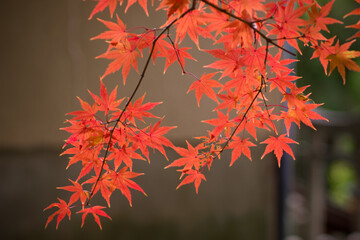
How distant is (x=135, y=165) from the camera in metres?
2.51

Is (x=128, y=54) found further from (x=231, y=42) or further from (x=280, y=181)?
(x=280, y=181)

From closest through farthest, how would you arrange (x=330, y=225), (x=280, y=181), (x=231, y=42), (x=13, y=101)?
(x=231, y=42) < (x=13, y=101) < (x=280, y=181) < (x=330, y=225)

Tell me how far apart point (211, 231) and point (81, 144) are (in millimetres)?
2031

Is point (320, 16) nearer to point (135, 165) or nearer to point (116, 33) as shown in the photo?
point (116, 33)

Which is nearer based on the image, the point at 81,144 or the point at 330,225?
the point at 81,144

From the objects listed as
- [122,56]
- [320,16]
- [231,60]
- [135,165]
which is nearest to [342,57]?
[320,16]

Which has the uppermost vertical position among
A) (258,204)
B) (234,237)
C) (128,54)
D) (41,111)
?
(41,111)

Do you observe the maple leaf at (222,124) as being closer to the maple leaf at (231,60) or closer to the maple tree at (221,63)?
the maple tree at (221,63)

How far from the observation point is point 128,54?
801mm

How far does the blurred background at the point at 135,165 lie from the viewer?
2393mm

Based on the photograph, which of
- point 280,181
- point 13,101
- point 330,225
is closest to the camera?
point 13,101

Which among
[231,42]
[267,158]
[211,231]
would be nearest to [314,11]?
[231,42]

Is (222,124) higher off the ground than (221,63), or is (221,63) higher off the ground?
(221,63)

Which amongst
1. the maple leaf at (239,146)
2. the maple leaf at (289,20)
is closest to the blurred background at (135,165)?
the maple leaf at (239,146)
